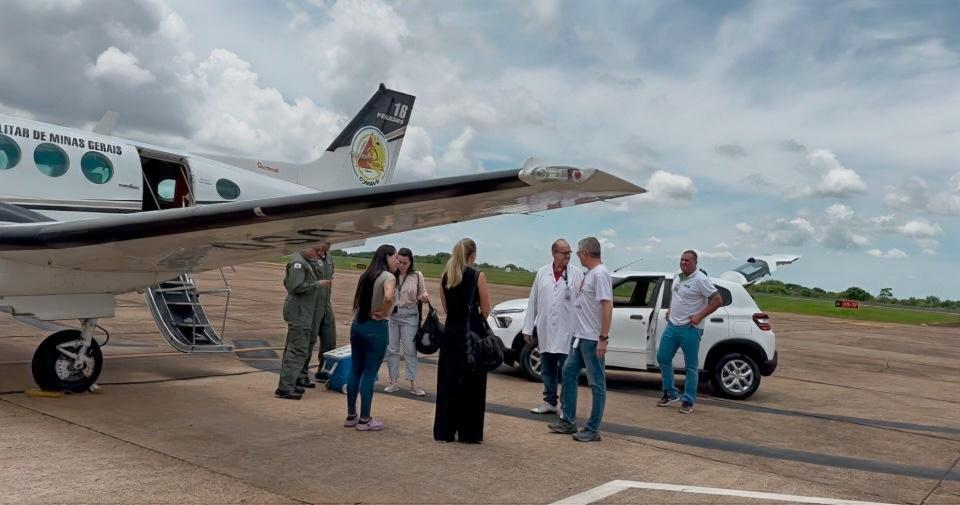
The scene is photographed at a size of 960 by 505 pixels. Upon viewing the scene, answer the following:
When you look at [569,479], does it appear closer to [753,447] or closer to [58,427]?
[753,447]

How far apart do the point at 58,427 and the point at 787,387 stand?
9.52 metres

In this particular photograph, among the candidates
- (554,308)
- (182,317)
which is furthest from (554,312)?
(182,317)

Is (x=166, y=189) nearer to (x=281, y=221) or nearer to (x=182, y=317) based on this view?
(x=182, y=317)

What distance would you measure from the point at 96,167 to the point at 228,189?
1.96m

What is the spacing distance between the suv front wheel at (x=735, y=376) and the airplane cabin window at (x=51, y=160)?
8369 mm

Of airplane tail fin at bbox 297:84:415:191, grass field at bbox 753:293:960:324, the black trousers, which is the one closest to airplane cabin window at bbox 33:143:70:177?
airplane tail fin at bbox 297:84:415:191

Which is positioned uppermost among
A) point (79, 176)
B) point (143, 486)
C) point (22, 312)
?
point (79, 176)

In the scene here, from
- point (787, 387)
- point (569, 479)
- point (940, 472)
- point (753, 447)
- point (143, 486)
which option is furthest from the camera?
point (787, 387)

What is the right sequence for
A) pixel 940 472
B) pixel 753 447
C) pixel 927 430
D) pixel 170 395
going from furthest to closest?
pixel 927 430 < pixel 170 395 < pixel 753 447 < pixel 940 472

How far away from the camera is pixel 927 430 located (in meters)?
8.00

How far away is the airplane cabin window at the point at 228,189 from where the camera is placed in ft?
33.5

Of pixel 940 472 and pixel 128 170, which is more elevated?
pixel 128 170

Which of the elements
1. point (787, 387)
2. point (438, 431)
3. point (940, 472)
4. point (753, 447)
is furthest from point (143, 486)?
point (787, 387)

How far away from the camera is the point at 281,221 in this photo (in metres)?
5.48
